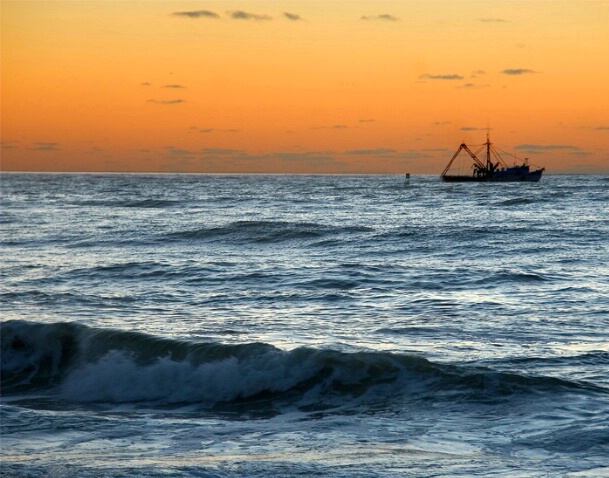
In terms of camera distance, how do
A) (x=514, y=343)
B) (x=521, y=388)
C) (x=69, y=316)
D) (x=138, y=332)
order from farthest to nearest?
(x=69, y=316), (x=138, y=332), (x=514, y=343), (x=521, y=388)

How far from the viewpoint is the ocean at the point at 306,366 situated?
8.00m

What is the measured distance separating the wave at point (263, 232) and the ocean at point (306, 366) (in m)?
7.34

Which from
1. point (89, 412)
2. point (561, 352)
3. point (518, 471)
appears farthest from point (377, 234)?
point (518, 471)

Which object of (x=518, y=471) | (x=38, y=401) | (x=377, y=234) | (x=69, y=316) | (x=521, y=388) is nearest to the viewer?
(x=518, y=471)

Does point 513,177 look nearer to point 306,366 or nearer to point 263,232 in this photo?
point 263,232

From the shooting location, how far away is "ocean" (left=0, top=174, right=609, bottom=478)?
8.00 meters

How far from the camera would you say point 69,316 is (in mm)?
15734

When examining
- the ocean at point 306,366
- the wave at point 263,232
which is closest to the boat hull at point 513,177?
the wave at point 263,232

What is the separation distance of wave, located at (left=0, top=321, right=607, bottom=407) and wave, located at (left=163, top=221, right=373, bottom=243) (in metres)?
18.5

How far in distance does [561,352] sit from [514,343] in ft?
2.78

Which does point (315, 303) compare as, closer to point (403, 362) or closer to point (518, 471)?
point (403, 362)

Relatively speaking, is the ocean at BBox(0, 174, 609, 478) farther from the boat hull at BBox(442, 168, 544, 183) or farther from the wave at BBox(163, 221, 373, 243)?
the boat hull at BBox(442, 168, 544, 183)

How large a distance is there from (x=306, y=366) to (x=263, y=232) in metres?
23.1

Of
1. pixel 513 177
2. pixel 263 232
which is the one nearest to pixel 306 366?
pixel 263 232
